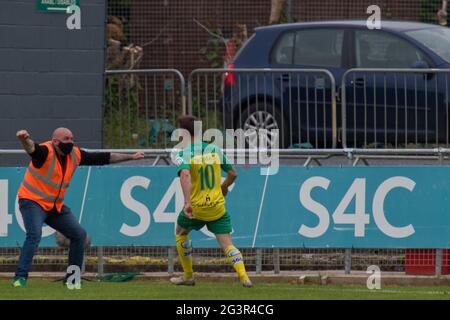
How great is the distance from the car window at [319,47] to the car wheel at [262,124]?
1006 millimetres

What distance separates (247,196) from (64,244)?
6.66ft

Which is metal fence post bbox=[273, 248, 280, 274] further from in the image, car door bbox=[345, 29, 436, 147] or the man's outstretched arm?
car door bbox=[345, 29, 436, 147]

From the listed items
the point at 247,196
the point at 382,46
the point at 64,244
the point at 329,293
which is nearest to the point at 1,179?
the point at 64,244

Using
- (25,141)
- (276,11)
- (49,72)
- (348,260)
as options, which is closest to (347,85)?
(348,260)

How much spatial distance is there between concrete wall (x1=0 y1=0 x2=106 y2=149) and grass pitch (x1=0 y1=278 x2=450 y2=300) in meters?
3.49

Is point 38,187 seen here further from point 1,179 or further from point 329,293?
point 329,293


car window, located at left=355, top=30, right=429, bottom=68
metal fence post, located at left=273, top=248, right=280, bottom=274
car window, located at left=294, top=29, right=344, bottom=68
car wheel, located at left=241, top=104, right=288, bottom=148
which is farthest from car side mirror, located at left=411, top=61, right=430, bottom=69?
metal fence post, located at left=273, top=248, right=280, bottom=274

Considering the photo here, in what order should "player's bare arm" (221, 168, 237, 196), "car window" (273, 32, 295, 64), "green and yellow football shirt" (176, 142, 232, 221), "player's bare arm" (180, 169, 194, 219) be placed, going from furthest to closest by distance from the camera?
"car window" (273, 32, 295, 64) → "player's bare arm" (221, 168, 237, 196) → "green and yellow football shirt" (176, 142, 232, 221) → "player's bare arm" (180, 169, 194, 219)

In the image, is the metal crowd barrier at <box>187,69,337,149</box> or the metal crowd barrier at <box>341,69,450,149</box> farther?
the metal crowd barrier at <box>187,69,337,149</box>

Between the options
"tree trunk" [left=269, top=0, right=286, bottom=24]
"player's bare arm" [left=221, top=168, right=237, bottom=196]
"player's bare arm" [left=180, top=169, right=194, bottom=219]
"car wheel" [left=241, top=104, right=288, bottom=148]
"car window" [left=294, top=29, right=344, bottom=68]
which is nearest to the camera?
"player's bare arm" [left=180, top=169, right=194, bottom=219]

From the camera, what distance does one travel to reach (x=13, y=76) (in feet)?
57.5

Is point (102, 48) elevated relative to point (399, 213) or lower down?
elevated

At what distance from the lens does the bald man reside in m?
13.6

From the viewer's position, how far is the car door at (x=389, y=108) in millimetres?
16922
